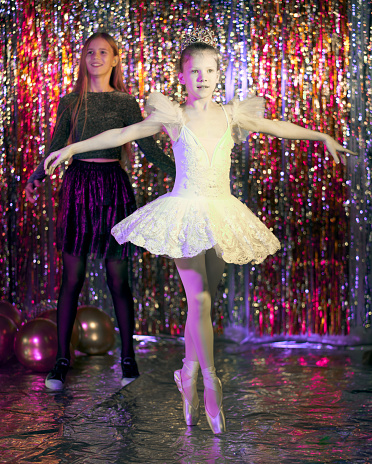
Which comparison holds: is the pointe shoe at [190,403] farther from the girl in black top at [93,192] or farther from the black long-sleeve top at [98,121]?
the black long-sleeve top at [98,121]

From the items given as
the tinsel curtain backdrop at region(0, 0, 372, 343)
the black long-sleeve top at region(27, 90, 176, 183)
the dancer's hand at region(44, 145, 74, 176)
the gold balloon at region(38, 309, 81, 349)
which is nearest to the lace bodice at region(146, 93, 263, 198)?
the dancer's hand at region(44, 145, 74, 176)

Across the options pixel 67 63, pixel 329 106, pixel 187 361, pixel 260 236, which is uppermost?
pixel 67 63

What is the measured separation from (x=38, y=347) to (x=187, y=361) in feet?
3.75

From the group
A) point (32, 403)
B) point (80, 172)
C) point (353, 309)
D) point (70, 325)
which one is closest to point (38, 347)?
point (70, 325)

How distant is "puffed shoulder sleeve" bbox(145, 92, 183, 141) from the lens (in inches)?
93.9

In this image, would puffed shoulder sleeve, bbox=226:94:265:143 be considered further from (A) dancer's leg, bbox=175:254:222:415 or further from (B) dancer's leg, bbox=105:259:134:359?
(B) dancer's leg, bbox=105:259:134:359

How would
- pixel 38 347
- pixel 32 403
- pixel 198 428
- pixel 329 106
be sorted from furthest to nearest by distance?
pixel 329 106 → pixel 38 347 → pixel 32 403 → pixel 198 428

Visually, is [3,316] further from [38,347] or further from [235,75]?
[235,75]

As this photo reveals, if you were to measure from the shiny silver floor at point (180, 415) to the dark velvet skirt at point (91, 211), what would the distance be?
0.66m

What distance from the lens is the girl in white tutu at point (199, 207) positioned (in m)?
2.22

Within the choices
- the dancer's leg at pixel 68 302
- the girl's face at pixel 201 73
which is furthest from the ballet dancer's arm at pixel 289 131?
the dancer's leg at pixel 68 302

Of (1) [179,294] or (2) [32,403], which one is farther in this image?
(1) [179,294]

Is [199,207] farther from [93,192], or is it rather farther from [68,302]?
[68,302]

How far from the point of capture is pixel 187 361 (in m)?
2.36
